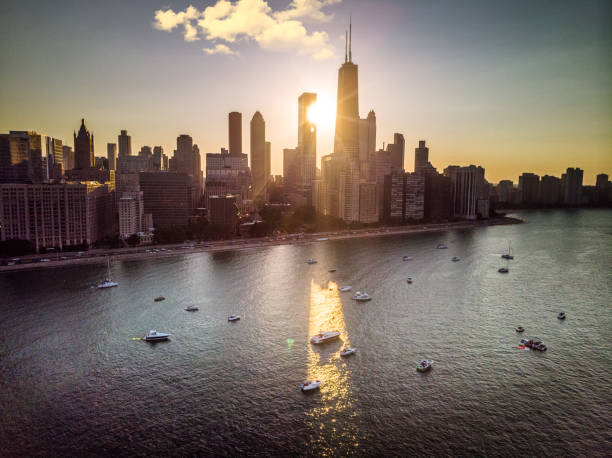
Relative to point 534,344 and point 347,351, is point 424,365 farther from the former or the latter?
point 534,344

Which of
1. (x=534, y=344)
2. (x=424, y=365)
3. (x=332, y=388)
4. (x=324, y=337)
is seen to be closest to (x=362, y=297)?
(x=324, y=337)

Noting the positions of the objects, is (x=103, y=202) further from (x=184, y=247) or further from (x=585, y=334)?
(x=585, y=334)

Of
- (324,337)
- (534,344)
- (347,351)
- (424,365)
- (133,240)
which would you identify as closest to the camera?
(424,365)

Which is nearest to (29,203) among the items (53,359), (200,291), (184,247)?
(184,247)

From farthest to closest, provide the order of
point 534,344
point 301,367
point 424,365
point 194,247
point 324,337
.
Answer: point 194,247
point 324,337
point 534,344
point 301,367
point 424,365

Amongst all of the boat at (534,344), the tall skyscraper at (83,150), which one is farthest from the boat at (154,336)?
the tall skyscraper at (83,150)

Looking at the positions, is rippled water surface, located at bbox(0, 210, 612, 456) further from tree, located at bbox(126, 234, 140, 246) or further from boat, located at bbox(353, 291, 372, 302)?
tree, located at bbox(126, 234, 140, 246)

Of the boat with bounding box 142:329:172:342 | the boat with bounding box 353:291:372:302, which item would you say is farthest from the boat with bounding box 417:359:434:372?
the boat with bounding box 142:329:172:342
